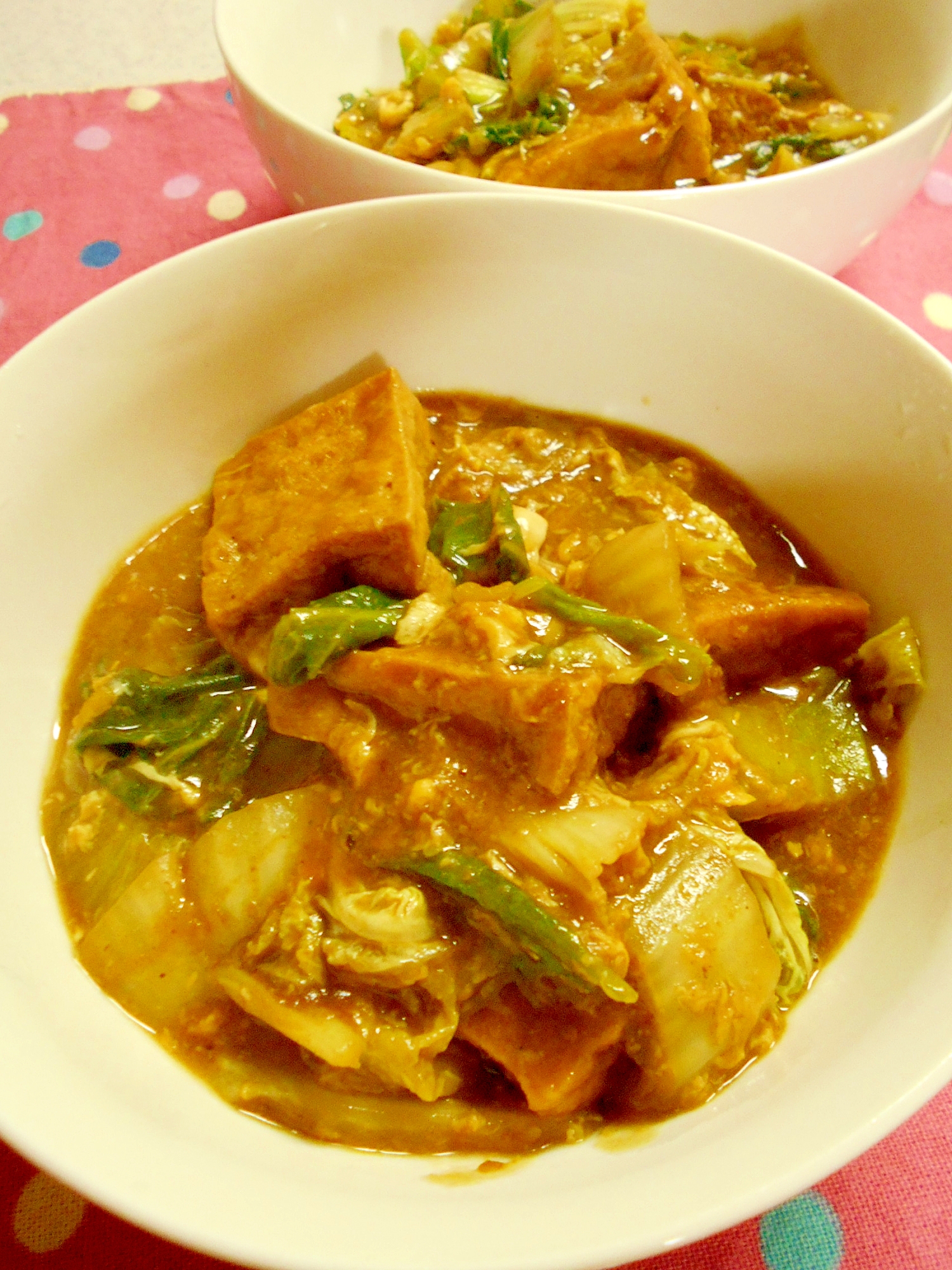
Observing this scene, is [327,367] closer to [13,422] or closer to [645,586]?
[13,422]

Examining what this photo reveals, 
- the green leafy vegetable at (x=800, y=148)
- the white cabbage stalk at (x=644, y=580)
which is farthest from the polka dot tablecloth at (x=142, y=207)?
the white cabbage stalk at (x=644, y=580)

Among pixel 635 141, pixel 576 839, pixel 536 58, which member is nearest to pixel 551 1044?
pixel 576 839

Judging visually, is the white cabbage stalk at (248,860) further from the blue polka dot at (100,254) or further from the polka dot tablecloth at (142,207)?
the blue polka dot at (100,254)

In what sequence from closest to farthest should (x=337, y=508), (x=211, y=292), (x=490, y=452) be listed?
(x=337, y=508), (x=211, y=292), (x=490, y=452)

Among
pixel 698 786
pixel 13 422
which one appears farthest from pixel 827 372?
pixel 13 422

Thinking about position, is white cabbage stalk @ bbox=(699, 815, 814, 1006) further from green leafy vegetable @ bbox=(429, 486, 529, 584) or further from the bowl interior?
the bowl interior
